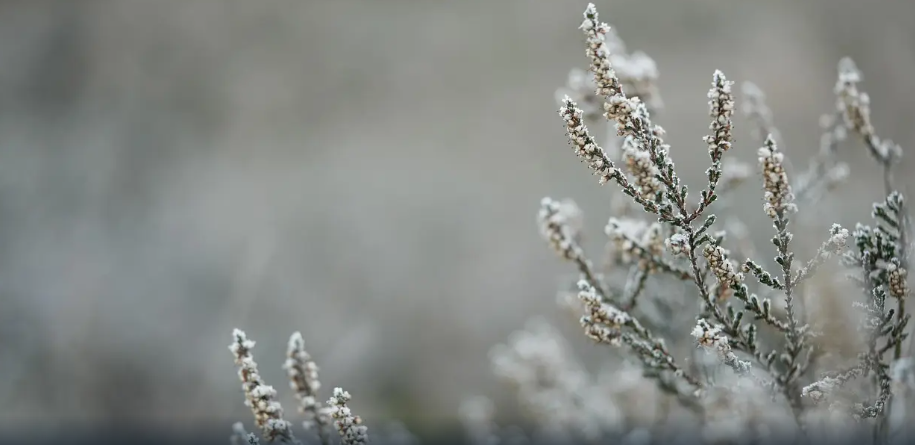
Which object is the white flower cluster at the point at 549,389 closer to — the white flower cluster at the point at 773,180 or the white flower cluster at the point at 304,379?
the white flower cluster at the point at 304,379

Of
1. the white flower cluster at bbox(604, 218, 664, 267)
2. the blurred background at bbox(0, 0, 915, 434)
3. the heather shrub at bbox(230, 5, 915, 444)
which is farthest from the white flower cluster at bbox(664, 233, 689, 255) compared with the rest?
the blurred background at bbox(0, 0, 915, 434)

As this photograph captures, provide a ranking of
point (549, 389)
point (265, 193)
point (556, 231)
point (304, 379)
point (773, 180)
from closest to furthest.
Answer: point (773, 180)
point (304, 379)
point (556, 231)
point (549, 389)
point (265, 193)

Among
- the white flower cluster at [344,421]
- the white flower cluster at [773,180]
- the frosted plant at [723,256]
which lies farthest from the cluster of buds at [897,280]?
the white flower cluster at [344,421]

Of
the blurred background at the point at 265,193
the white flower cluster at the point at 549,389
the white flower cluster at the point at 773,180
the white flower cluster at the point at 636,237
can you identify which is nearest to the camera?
the white flower cluster at the point at 773,180

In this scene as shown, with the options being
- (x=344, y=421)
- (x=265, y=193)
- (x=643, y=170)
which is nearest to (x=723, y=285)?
(x=643, y=170)

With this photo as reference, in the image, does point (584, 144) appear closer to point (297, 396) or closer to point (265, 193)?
point (297, 396)

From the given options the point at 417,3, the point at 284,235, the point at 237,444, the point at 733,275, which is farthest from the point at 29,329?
the point at 733,275
